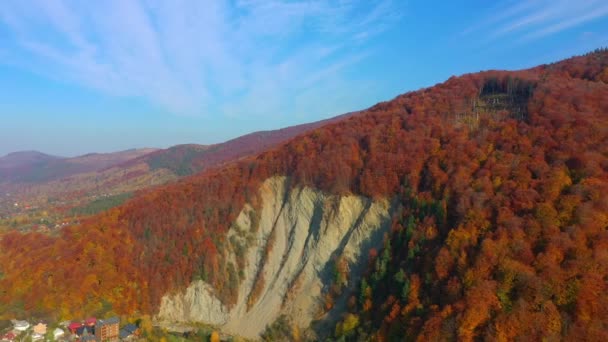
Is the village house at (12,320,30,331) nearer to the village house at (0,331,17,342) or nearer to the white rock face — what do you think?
the village house at (0,331,17,342)

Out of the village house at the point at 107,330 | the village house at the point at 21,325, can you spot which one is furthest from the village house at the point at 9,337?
the village house at the point at 107,330

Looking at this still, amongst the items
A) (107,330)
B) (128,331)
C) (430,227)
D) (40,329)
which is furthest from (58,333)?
(430,227)

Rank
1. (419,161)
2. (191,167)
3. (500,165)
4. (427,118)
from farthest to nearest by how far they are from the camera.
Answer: (191,167) → (427,118) → (419,161) → (500,165)

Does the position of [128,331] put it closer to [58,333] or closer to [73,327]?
[73,327]

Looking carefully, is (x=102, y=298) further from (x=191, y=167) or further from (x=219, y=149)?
(x=219, y=149)

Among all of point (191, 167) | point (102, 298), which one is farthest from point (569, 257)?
point (191, 167)

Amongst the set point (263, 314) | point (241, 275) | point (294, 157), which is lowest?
point (263, 314)

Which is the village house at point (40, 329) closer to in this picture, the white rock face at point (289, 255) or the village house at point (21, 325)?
the village house at point (21, 325)
